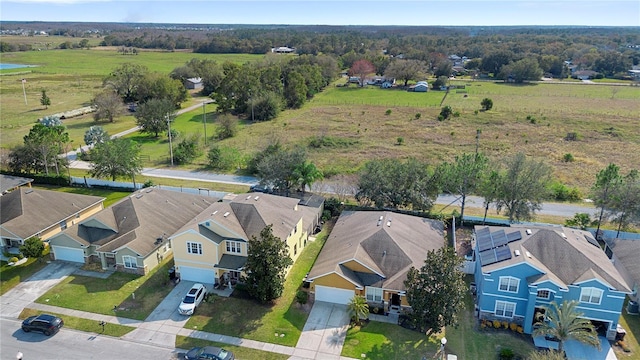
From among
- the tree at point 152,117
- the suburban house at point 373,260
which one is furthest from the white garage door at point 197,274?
the tree at point 152,117

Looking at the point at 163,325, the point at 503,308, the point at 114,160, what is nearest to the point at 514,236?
the point at 503,308

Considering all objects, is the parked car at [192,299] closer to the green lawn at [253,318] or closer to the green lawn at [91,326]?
the green lawn at [253,318]

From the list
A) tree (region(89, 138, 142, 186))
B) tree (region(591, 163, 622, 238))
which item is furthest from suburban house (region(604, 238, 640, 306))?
tree (region(89, 138, 142, 186))

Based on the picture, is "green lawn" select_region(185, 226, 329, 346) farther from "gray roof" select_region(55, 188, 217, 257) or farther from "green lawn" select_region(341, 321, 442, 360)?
"gray roof" select_region(55, 188, 217, 257)

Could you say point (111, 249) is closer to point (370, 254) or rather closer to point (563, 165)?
point (370, 254)

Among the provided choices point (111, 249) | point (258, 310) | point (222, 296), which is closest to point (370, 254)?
point (258, 310)

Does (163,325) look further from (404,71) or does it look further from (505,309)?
(404,71)
